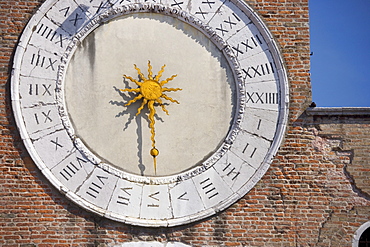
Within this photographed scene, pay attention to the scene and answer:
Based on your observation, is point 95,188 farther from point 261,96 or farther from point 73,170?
point 261,96

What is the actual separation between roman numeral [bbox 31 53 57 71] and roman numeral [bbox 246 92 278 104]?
9.90 ft

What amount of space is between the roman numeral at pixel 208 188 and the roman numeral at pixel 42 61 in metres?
2.85

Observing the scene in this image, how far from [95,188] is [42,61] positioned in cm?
209

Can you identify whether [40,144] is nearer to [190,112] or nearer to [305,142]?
[190,112]

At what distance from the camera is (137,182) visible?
37.9 feet

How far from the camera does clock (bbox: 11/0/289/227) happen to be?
37.7ft

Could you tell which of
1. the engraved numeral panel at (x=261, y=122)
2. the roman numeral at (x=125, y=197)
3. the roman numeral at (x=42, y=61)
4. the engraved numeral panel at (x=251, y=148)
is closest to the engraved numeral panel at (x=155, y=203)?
the roman numeral at (x=125, y=197)

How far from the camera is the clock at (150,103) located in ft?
37.7

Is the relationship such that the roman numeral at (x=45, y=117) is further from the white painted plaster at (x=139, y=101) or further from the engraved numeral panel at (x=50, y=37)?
the engraved numeral panel at (x=50, y=37)

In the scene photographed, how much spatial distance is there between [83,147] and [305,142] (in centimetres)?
335

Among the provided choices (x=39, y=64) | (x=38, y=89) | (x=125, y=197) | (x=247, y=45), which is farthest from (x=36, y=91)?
(x=247, y=45)

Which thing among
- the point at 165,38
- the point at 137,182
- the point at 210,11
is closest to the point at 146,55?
the point at 165,38

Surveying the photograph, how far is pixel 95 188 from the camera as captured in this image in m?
11.4

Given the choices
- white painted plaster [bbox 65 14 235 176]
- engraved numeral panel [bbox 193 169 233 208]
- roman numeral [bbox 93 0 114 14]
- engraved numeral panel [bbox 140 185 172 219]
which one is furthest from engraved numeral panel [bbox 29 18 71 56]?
engraved numeral panel [bbox 193 169 233 208]
